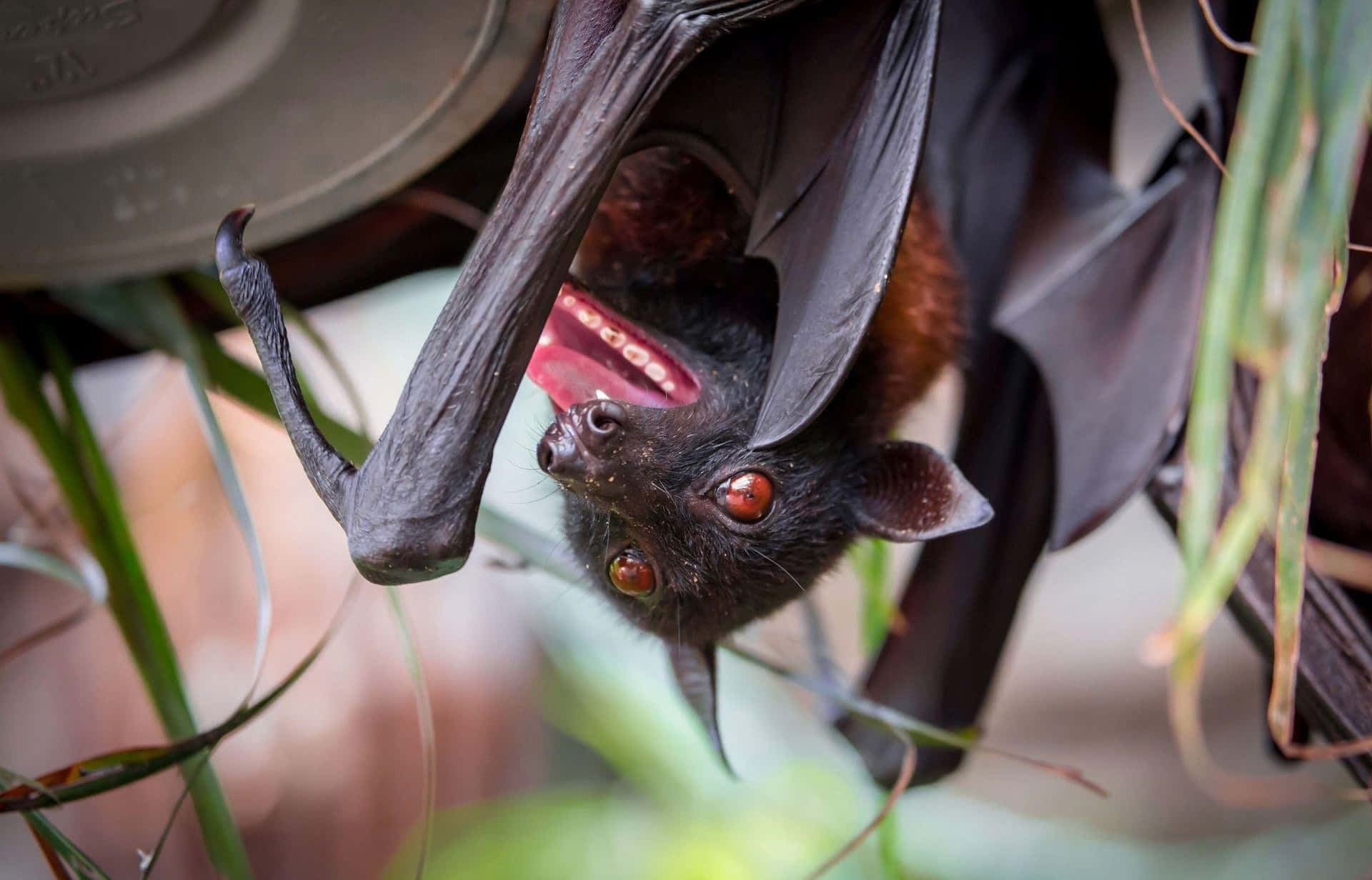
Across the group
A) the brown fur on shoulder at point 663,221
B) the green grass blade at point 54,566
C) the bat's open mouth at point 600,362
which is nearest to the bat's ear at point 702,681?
the bat's open mouth at point 600,362

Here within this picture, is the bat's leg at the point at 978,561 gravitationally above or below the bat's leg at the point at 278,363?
below

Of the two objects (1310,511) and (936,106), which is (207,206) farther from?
(1310,511)

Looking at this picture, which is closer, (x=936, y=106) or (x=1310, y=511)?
(x=1310, y=511)

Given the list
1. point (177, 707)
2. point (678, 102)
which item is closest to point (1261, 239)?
point (678, 102)

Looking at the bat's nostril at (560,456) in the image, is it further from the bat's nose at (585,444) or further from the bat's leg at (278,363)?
the bat's leg at (278,363)

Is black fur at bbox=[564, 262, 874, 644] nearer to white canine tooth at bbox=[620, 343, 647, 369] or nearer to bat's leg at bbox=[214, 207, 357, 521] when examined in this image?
white canine tooth at bbox=[620, 343, 647, 369]

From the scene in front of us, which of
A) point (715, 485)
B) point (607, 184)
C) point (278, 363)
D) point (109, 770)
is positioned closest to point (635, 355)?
point (715, 485)
